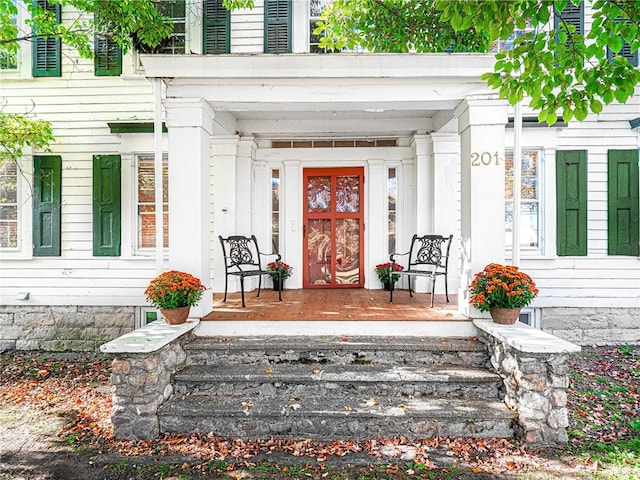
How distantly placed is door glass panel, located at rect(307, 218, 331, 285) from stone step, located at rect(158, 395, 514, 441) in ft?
10.4

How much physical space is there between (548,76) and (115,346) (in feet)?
12.4

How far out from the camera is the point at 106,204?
5.61 metres

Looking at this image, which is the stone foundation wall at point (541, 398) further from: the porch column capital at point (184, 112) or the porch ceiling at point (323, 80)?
the porch column capital at point (184, 112)

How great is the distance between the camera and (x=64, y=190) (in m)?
5.71

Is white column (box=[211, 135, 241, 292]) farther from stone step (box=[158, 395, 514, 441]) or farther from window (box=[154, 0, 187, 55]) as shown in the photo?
stone step (box=[158, 395, 514, 441])

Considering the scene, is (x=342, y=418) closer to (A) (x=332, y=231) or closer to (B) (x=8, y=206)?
(A) (x=332, y=231)

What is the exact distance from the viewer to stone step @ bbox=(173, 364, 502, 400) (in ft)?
10.7

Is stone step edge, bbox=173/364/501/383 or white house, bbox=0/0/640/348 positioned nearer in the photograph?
stone step edge, bbox=173/364/501/383

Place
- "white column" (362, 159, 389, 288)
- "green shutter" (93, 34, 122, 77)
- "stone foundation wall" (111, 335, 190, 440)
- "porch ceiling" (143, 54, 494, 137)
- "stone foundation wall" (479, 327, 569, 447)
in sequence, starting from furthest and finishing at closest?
"white column" (362, 159, 389, 288) < "green shutter" (93, 34, 122, 77) < "porch ceiling" (143, 54, 494, 137) < "stone foundation wall" (111, 335, 190, 440) < "stone foundation wall" (479, 327, 569, 447)

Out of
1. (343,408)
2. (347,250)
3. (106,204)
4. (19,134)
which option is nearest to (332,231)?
(347,250)

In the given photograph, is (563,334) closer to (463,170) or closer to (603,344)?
(603,344)

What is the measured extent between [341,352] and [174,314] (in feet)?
5.16

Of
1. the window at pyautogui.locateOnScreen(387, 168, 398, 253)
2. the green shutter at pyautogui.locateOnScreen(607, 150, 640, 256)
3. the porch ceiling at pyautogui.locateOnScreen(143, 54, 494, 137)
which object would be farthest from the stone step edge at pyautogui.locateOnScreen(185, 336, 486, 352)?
the green shutter at pyautogui.locateOnScreen(607, 150, 640, 256)

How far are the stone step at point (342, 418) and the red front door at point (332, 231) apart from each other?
3.15 meters
